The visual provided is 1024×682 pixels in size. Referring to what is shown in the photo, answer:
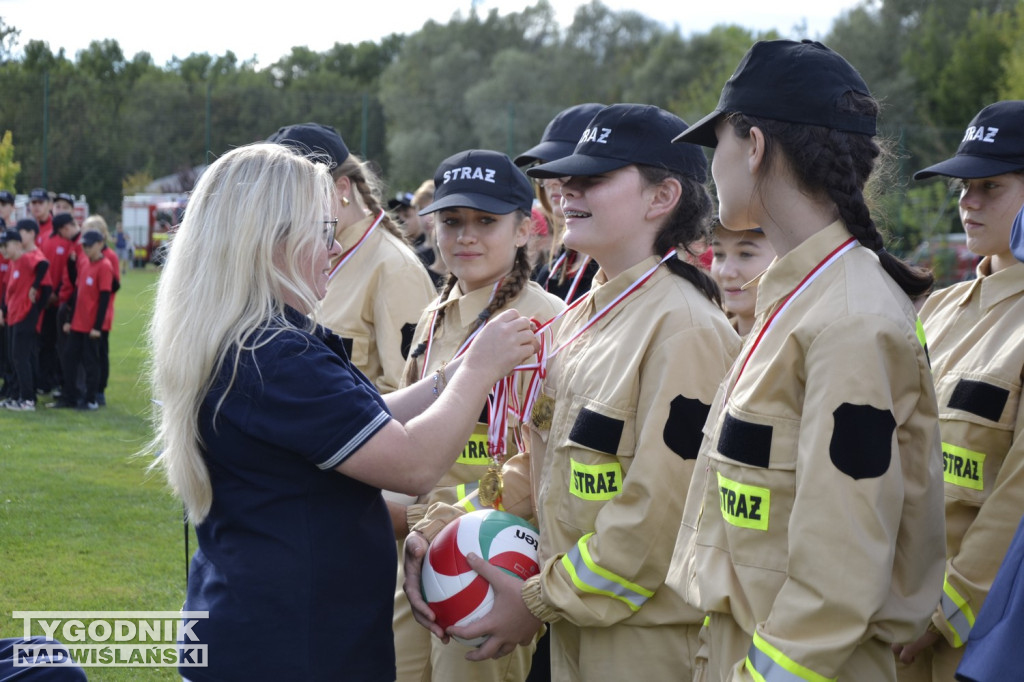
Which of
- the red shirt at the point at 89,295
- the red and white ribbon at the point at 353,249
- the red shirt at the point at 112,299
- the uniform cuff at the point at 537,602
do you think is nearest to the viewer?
the uniform cuff at the point at 537,602

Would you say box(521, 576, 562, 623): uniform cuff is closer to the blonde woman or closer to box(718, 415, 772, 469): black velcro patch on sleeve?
the blonde woman

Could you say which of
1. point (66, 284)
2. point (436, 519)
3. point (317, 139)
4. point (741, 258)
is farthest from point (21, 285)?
point (436, 519)

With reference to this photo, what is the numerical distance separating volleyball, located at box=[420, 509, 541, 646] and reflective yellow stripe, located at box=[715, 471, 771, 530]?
97cm

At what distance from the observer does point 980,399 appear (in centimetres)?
316

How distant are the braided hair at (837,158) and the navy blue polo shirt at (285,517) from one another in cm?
117

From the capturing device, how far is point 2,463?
1038cm

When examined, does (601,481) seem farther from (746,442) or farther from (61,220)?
(61,220)

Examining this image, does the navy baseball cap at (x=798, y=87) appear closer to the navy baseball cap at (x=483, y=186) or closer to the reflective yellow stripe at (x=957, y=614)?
the reflective yellow stripe at (x=957, y=614)

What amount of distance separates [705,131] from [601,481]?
1.04m

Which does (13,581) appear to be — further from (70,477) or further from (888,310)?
(888,310)

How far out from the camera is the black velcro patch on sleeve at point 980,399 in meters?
3.12

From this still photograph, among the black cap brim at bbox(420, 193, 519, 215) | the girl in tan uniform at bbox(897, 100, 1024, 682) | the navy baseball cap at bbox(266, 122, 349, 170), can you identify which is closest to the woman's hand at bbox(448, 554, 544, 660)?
the girl in tan uniform at bbox(897, 100, 1024, 682)

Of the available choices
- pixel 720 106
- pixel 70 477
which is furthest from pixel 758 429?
pixel 70 477

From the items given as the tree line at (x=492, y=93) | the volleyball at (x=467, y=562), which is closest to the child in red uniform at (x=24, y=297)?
the tree line at (x=492, y=93)
